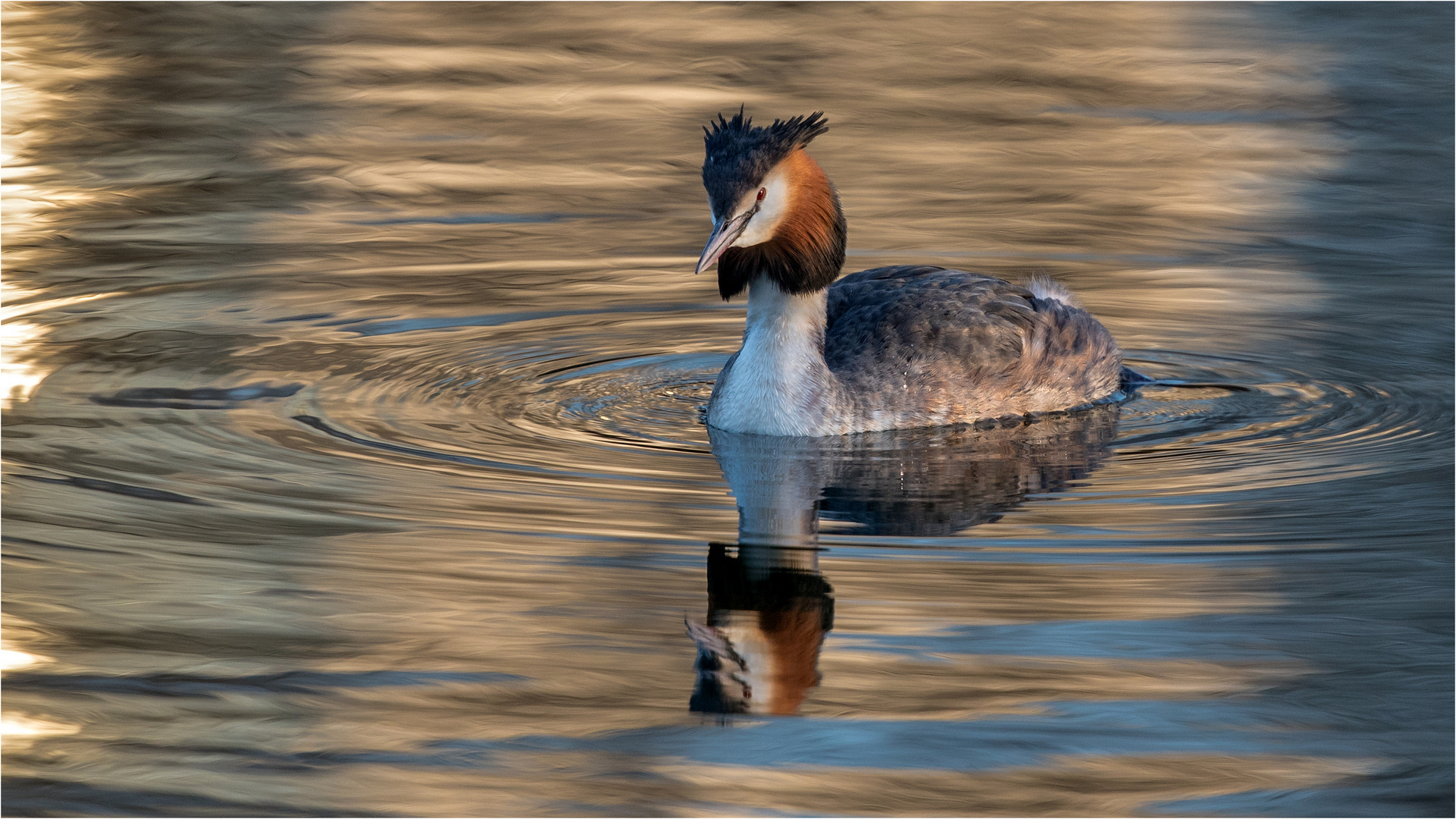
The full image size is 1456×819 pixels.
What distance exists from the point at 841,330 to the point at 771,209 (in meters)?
1.14

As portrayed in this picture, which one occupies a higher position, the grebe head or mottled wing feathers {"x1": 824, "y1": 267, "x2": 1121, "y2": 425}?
the grebe head

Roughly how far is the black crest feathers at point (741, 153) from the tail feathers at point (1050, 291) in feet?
6.69

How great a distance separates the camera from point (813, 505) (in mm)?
8258

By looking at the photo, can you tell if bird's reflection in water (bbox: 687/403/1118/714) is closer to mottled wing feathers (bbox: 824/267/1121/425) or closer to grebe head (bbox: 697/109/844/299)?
mottled wing feathers (bbox: 824/267/1121/425)

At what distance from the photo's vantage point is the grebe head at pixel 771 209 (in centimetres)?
871

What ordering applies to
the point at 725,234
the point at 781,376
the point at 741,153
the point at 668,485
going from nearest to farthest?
the point at 668,485 < the point at 725,234 < the point at 741,153 < the point at 781,376

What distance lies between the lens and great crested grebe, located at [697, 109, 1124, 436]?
8.88m

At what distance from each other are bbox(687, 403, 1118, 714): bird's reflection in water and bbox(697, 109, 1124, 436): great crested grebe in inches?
5.5

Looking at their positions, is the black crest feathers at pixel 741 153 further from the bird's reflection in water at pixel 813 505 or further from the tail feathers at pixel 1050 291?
the tail feathers at pixel 1050 291

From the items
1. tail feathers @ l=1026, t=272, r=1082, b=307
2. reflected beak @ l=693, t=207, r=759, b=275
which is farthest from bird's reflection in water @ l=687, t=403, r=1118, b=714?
reflected beak @ l=693, t=207, r=759, b=275

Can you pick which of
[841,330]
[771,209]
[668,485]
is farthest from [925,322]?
[668,485]

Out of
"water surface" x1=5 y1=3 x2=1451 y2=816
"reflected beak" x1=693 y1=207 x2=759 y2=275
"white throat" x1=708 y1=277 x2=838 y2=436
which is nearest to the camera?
"water surface" x1=5 y1=3 x2=1451 y2=816

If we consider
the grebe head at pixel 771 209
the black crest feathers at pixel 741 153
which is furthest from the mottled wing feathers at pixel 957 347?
the black crest feathers at pixel 741 153

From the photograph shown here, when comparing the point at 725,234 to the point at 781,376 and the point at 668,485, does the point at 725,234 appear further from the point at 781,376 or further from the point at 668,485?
the point at 668,485
